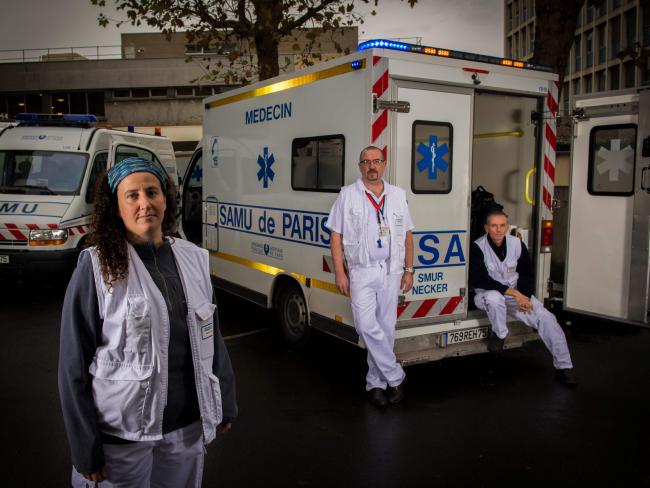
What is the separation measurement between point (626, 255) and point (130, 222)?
6147mm

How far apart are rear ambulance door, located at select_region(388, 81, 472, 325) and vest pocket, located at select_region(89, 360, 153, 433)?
3232mm

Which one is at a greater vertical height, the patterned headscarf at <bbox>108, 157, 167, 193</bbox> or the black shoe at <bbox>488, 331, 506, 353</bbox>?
the patterned headscarf at <bbox>108, 157, 167, 193</bbox>

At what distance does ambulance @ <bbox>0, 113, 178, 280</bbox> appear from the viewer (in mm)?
8711

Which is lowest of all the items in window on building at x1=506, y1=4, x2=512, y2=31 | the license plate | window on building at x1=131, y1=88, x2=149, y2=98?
the license plate

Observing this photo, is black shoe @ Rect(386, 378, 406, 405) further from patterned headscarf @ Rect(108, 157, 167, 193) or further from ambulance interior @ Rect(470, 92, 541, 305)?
patterned headscarf @ Rect(108, 157, 167, 193)

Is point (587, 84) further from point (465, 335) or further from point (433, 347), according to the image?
point (433, 347)

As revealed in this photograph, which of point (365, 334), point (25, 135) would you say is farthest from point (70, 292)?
point (25, 135)

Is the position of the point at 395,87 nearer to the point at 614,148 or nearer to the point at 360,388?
the point at 360,388

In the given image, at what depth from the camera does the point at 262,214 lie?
21.9ft

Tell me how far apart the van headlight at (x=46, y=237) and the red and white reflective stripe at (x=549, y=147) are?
6.64 metres

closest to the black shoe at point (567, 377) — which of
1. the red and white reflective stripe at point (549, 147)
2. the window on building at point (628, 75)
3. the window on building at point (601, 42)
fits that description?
the red and white reflective stripe at point (549, 147)

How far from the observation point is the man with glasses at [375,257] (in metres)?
4.75

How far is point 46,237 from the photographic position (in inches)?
344

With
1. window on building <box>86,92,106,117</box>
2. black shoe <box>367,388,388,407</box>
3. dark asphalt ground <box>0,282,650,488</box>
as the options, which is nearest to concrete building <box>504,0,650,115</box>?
window on building <box>86,92,106,117</box>
